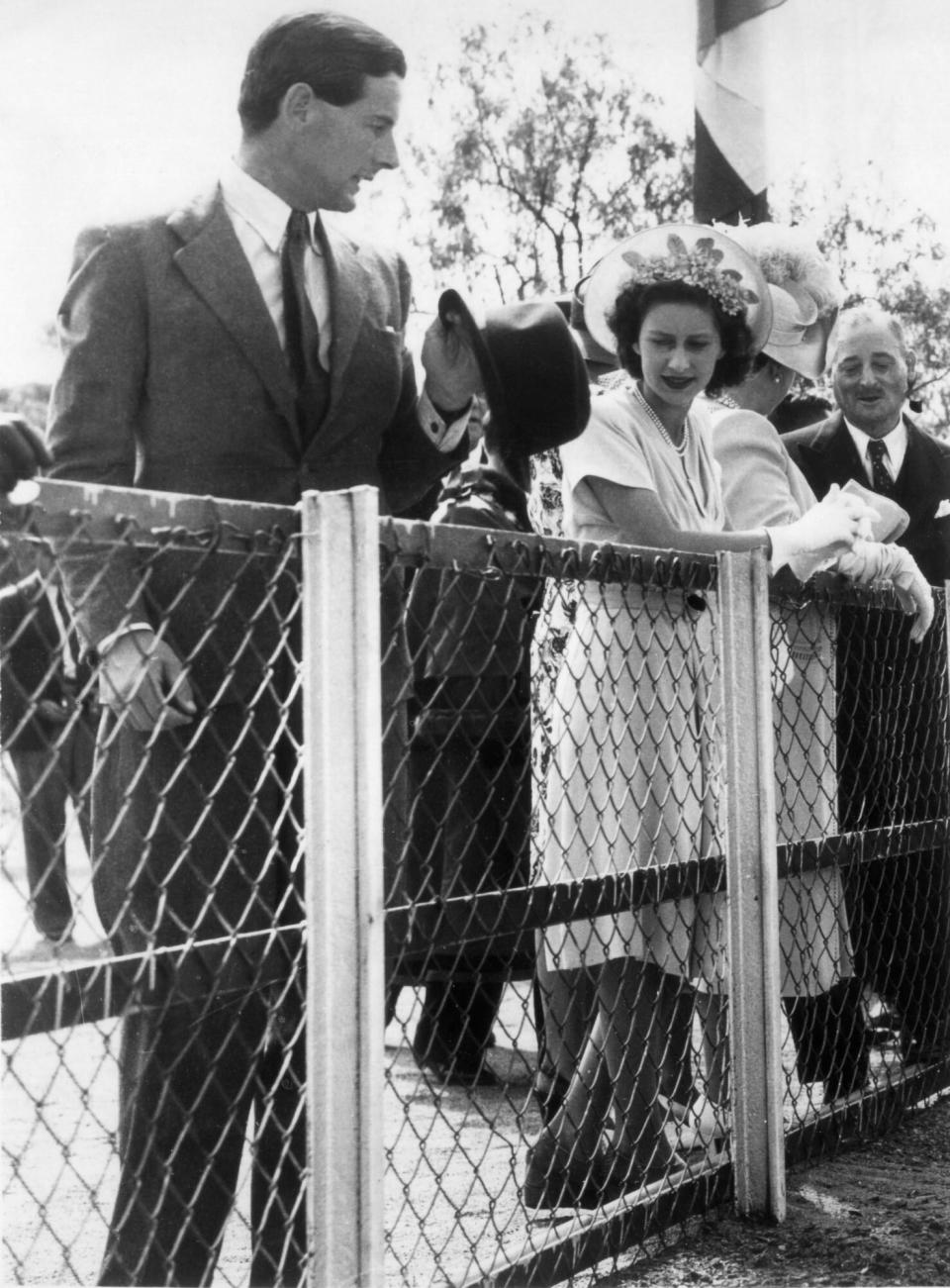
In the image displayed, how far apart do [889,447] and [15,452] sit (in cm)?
333

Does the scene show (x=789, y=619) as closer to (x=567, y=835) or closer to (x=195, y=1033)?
(x=567, y=835)

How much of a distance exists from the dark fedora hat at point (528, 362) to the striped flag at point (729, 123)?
379 cm

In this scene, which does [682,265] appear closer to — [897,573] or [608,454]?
→ [608,454]

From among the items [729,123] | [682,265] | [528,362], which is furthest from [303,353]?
[729,123]

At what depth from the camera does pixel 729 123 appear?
616 cm

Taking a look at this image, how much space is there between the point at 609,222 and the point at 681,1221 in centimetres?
1080

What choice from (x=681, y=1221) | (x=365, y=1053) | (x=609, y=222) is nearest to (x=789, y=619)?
(x=681, y=1221)

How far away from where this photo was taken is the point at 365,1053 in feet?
6.65

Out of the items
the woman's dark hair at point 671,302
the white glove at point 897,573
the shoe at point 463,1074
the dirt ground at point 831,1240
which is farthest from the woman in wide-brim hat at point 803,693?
the shoe at point 463,1074

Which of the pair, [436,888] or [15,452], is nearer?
[15,452]

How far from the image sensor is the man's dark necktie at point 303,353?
2512 millimetres

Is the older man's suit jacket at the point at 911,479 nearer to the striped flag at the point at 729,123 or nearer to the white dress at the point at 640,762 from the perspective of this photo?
the white dress at the point at 640,762

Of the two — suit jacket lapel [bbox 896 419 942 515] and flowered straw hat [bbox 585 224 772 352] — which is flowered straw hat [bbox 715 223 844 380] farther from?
flowered straw hat [bbox 585 224 772 352]

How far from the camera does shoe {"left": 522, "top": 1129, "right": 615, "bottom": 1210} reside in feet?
9.34
